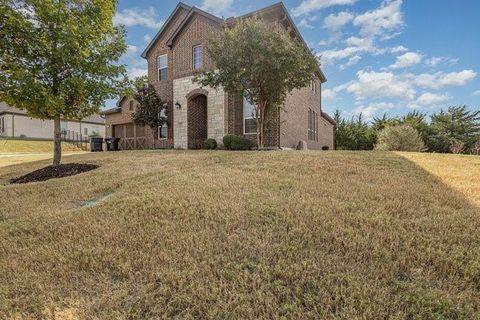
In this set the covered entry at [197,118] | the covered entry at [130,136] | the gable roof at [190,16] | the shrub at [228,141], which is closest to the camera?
the shrub at [228,141]

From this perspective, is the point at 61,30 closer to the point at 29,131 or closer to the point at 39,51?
the point at 39,51

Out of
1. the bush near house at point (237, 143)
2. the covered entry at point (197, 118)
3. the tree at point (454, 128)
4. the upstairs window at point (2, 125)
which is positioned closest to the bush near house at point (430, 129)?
the tree at point (454, 128)

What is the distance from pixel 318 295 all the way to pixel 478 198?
11.9 ft

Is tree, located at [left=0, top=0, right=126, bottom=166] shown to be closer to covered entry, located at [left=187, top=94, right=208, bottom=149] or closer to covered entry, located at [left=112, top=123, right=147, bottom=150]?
covered entry, located at [left=187, top=94, right=208, bottom=149]

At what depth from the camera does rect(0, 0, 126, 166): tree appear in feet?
26.4

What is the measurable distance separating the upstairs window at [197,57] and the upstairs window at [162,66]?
279cm

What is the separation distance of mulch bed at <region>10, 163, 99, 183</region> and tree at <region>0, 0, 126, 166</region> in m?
1.52

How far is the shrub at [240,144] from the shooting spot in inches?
564

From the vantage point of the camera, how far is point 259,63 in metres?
12.1

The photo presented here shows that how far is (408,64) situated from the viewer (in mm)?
18828

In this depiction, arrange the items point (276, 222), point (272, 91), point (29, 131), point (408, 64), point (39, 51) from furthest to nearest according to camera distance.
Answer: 1. point (29, 131)
2. point (408, 64)
3. point (272, 91)
4. point (39, 51)
5. point (276, 222)

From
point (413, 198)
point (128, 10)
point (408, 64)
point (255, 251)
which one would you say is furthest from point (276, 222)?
point (408, 64)

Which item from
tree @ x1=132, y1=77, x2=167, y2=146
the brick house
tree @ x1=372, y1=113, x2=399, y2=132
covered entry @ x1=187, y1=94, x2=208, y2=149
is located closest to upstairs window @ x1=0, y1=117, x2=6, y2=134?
the brick house

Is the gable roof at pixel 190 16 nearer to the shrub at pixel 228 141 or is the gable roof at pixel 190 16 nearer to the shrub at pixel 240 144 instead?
the shrub at pixel 228 141
